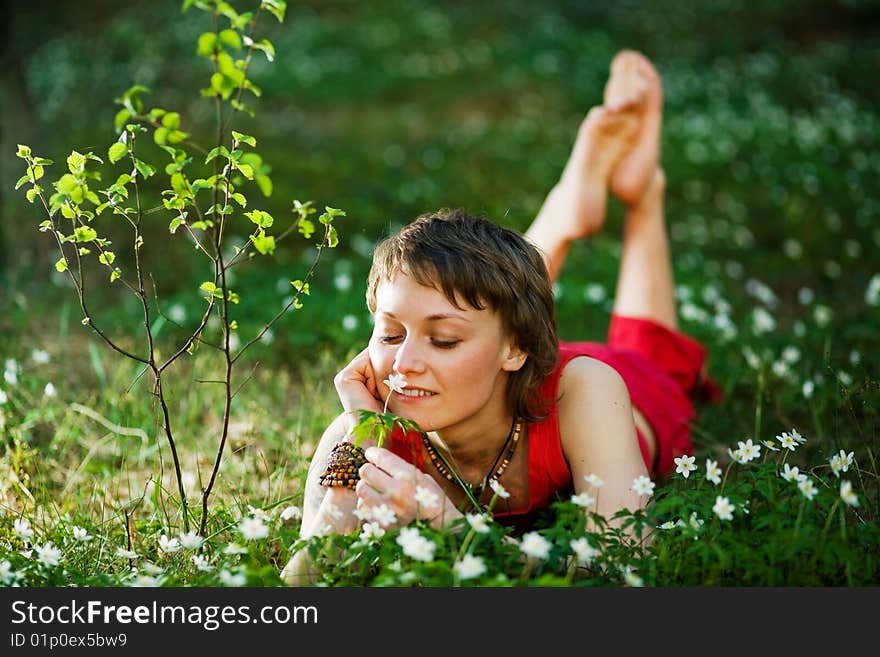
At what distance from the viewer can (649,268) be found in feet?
14.2

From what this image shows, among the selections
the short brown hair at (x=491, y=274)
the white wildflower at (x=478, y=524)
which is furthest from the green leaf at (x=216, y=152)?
the white wildflower at (x=478, y=524)

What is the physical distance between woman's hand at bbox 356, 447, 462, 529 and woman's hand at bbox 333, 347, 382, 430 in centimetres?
23

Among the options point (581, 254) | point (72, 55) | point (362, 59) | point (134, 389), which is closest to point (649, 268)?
point (581, 254)

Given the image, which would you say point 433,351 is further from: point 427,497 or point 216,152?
point 216,152

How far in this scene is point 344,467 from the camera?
95.0 inches

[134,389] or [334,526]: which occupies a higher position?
[134,389]

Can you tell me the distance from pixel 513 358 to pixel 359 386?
430 millimetres

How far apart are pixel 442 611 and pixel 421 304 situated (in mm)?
786

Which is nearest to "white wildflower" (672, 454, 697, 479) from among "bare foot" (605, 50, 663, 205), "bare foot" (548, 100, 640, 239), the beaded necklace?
the beaded necklace

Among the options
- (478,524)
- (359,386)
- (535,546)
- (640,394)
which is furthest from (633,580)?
(640,394)

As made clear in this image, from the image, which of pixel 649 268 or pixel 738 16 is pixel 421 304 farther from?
pixel 738 16

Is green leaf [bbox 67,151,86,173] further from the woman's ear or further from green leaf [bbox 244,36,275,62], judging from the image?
the woman's ear

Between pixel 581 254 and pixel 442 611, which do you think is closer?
pixel 442 611

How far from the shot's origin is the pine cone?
2396 millimetres
